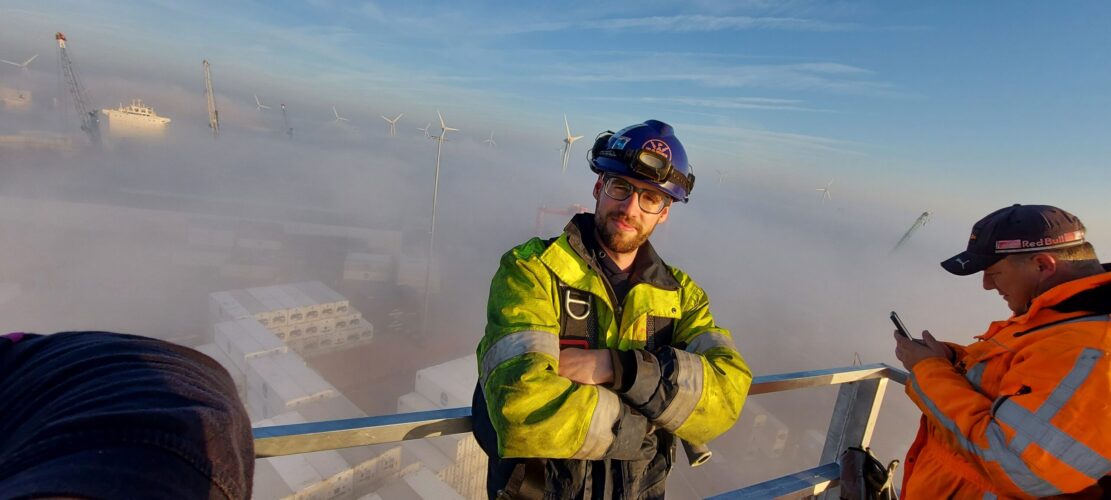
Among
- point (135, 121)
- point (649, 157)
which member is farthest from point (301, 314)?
point (135, 121)

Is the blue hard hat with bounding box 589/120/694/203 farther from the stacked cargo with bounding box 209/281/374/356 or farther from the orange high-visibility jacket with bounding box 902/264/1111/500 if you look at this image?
the stacked cargo with bounding box 209/281/374/356

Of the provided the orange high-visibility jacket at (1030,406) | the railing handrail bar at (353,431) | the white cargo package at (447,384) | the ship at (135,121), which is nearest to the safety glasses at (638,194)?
the railing handrail bar at (353,431)

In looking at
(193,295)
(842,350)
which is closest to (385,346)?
(193,295)

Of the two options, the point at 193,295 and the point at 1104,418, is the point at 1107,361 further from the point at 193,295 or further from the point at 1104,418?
the point at 193,295

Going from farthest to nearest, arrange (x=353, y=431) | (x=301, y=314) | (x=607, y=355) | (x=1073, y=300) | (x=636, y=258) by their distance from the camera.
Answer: (x=301, y=314), (x=636, y=258), (x=1073, y=300), (x=607, y=355), (x=353, y=431)

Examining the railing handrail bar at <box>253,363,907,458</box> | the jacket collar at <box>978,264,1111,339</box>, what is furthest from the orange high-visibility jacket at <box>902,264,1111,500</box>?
the railing handrail bar at <box>253,363,907,458</box>

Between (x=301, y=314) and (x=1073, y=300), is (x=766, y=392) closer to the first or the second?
(x=1073, y=300)
